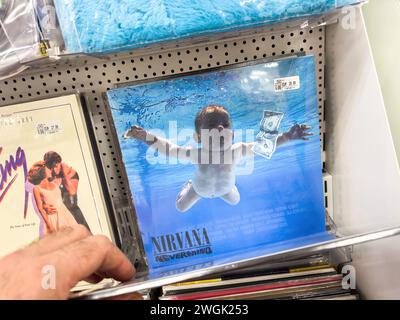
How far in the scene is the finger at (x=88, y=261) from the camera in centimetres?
47

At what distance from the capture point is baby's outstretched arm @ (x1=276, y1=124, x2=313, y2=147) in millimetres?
685

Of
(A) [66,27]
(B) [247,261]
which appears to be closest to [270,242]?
(B) [247,261]

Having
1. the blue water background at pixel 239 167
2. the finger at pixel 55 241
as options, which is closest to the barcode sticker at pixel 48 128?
the blue water background at pixel 239 167

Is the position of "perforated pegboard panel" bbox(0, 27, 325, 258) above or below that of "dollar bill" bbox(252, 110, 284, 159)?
above

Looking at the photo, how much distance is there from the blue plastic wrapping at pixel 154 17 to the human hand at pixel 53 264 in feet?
1.11

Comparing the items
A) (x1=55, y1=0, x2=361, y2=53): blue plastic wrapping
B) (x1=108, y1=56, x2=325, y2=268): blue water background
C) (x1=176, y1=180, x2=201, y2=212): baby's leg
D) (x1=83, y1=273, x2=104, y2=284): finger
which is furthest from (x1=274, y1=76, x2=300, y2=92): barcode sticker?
(x1=83, y1=273, x2=104, y2=284): finger

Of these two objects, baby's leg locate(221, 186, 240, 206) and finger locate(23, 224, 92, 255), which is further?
baby's leg locate(221, 186, 240, 206)

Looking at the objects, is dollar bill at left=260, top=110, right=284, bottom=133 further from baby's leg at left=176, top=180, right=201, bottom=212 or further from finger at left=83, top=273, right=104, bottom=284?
finger at left=83, top=273, right=104, bottom=284

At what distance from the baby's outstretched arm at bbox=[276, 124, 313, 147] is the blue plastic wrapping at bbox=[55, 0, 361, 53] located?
0.27 meters

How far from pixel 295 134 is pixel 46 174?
23.5 inches

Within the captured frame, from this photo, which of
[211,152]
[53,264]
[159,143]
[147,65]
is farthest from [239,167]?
[53,264]

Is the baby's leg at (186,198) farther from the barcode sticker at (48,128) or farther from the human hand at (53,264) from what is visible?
the barcode sticker at (48,128)

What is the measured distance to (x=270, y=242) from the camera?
737 mm

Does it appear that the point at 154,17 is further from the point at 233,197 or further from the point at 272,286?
the point at 272,286
